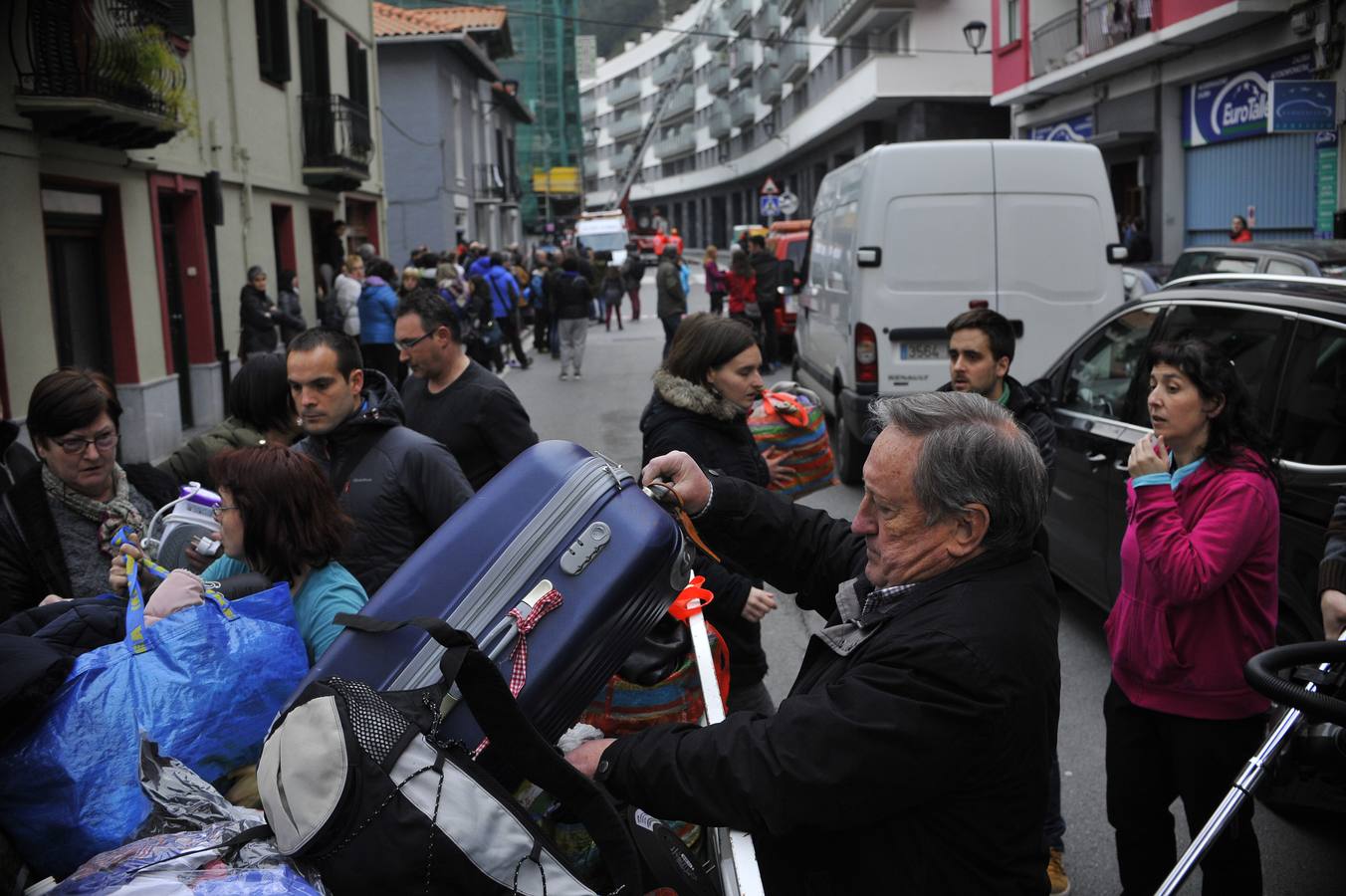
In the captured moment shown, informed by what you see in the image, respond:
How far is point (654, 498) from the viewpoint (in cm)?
242

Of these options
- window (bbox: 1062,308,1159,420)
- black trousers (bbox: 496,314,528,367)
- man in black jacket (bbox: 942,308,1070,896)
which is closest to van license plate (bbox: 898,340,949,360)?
window (bbox: 1062,308,1159,420)

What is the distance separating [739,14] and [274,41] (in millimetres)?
57038

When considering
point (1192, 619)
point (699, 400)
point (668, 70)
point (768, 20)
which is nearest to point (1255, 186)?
point (1192, 619)

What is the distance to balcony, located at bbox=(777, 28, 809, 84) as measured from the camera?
51.5 meters

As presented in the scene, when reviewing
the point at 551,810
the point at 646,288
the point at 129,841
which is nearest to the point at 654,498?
the point at 551,810

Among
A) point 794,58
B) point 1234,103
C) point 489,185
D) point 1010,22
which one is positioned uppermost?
point 794,58

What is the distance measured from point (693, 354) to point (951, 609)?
1938 millimetres

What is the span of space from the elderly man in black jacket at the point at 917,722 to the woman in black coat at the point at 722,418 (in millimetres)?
1433

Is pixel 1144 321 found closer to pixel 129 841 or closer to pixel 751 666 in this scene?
pixel 751 666

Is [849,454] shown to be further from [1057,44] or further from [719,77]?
[719,77]

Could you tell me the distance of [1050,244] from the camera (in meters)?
8.91

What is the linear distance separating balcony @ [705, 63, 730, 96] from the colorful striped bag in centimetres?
7464

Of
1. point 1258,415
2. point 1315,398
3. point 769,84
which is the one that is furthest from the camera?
point 769,84

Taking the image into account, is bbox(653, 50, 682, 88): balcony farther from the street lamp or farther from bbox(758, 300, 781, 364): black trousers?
bbox(758, 300, 781, 364): black trousers
